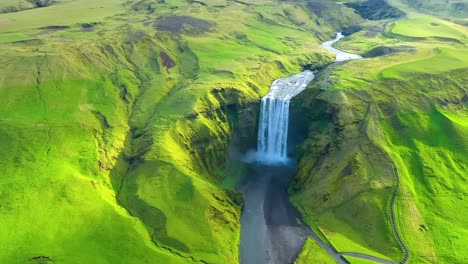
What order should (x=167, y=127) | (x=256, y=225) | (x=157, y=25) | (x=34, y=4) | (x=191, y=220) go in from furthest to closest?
1. (x=34, y=4)
2. (x=157, y=25)
3. (x=167, y=127)
4. (x=256, y=225)
5. (x=191, y=220)

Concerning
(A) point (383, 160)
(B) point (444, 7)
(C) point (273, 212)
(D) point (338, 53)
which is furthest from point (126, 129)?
(B) point (444, 7)

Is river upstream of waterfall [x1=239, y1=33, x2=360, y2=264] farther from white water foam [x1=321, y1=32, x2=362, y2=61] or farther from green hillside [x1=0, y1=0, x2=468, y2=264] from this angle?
white water foam [x1=321, y1=32, x2=362, y2=61]

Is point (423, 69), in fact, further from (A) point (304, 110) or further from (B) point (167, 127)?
(B) point (167, 127)

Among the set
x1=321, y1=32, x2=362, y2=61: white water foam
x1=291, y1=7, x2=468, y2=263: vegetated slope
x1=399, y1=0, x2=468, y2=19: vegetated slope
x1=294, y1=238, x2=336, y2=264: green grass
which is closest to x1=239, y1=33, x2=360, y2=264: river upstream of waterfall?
x1=294, y1=238, x2=336, y2=264: green grass

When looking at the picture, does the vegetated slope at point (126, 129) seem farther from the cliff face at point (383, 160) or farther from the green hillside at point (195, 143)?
the cliff face at point (383, 160)

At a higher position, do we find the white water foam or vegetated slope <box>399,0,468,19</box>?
vegetated slope <box>399,0,468,19</box>

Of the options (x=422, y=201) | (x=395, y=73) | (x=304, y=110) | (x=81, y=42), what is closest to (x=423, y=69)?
(x=395, y=73)

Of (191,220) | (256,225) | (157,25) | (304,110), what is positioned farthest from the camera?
(157,25)
